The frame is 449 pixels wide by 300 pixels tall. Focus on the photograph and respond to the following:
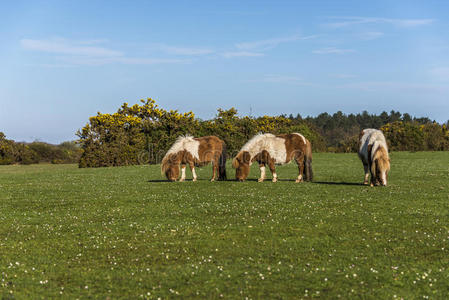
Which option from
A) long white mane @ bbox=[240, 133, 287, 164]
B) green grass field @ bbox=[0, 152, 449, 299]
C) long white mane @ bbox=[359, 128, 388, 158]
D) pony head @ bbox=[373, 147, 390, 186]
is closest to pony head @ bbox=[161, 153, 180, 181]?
long white mane @ bbox=[240, 133, 287, 164]

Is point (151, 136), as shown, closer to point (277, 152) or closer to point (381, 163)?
point (277, 152)

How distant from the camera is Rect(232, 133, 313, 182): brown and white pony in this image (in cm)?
2164

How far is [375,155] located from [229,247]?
37.8 feet

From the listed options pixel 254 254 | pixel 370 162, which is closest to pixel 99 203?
pixel 254 254

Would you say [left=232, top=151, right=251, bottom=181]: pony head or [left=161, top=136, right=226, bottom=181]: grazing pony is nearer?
[left=232, top=151, right=251, bottom=181]: pony head

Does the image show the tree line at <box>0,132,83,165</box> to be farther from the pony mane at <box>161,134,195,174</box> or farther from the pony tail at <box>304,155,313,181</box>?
the pony tail at <box>304,155,313,181</box>

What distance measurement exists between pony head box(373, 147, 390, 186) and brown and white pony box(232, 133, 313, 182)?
3772 mm

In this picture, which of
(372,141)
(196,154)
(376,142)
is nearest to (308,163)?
(372,141)

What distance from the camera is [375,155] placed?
1847 centimetres

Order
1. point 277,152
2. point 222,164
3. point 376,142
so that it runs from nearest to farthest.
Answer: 1. point 376,142
2. point 277,152
3. point 222,164

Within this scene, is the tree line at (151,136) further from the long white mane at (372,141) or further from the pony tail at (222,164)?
the long white mane at (372,141)

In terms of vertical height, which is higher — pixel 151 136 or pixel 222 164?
pixel 151 136

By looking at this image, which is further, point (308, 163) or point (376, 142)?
point (308, 163)

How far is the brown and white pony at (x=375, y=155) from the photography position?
18.5 meters
